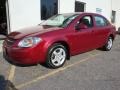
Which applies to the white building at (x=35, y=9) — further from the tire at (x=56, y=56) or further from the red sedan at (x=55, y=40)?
the tire at (x=56, y=56)

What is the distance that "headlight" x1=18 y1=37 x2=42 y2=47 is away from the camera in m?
6.09

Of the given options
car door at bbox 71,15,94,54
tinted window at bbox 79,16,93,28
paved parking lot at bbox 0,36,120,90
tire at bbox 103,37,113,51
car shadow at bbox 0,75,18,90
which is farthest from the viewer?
tire at bbox 103,37,113,51

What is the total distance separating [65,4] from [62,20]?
5.70 m

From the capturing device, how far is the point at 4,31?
508 inches

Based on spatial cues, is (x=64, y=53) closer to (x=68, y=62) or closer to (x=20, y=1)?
(x=68, y=62)

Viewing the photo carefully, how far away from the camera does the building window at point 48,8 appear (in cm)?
1209

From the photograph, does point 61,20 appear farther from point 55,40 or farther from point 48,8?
point 48,8

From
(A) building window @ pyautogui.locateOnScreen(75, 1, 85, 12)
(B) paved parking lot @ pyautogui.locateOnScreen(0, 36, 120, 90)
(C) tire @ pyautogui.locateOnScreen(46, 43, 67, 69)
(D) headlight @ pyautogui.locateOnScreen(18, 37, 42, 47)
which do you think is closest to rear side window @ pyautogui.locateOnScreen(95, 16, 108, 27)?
(B) paved parking lot @ pyautogui.locateOnScreen(0, 36, 120, 90)

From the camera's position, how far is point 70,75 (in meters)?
6.02

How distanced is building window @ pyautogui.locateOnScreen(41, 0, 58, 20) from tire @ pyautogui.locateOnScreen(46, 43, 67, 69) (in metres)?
5.65

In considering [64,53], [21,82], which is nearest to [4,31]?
[64,53]

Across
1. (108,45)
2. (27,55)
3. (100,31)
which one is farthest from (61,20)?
(108,45)

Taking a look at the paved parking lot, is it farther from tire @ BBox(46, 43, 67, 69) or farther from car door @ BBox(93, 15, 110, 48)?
car door @ BBox(93, 15, 110, 48)

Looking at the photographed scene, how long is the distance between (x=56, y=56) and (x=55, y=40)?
473 millimetres
